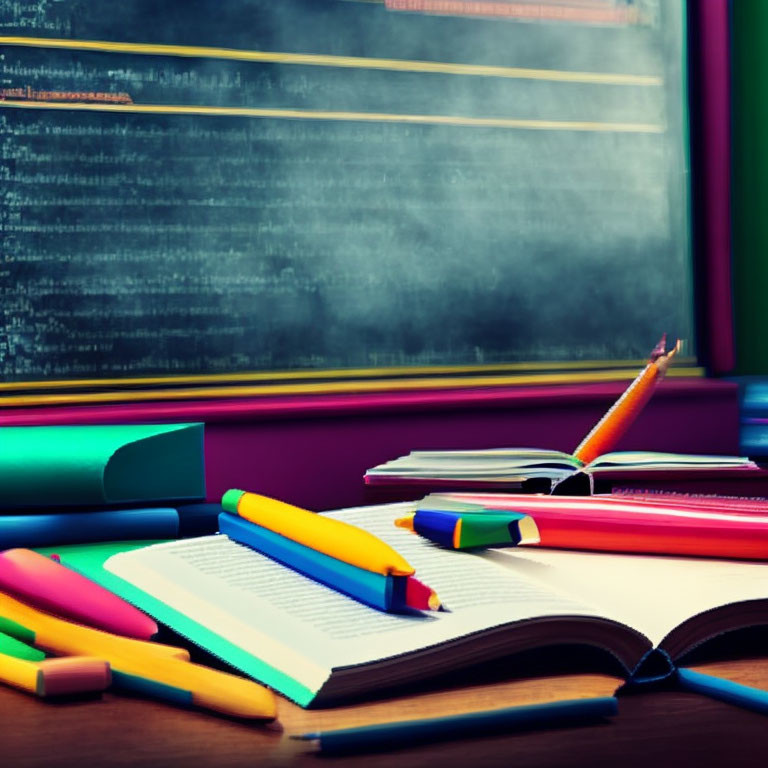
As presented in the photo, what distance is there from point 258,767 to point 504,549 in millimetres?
347

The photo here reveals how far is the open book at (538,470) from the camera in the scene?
37.1 inches

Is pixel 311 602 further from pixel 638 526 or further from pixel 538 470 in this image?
pixel 538 470

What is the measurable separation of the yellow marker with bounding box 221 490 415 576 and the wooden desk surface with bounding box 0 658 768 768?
74mm

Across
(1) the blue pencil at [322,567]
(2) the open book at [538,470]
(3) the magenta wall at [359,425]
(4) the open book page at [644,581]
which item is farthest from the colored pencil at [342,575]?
(3) the magenta wall at [359,425]

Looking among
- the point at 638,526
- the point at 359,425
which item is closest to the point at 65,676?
the point at 638,526

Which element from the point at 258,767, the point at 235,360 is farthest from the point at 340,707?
the point at 235,360

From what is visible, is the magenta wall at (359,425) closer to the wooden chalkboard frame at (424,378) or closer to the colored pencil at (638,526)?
the wooden chalkboard frame at (424,378)

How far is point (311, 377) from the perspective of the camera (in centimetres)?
119

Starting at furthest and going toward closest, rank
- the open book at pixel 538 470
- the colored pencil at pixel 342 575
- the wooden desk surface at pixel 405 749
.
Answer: the open book at pixel 538 470 → the colored pencil at pixel 342 575 → the wooden desk surface at pixel 405 749

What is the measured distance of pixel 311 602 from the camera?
1.96ft

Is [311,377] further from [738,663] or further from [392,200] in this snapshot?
[738,663]

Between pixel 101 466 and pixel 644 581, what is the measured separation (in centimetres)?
39

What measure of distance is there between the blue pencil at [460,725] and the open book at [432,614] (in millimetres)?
39

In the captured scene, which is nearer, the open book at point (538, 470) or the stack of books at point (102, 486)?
the stack of books at point (102, 486)
